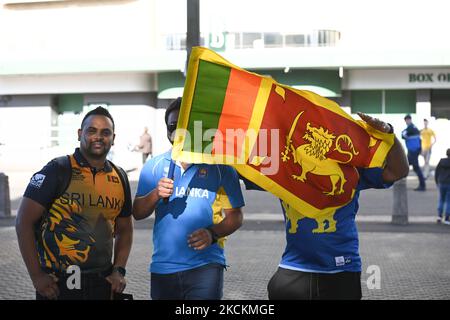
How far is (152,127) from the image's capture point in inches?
1173

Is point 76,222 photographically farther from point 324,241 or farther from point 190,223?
point 324,241

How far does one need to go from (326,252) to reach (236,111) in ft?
3.10

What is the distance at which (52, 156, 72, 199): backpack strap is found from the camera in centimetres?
354

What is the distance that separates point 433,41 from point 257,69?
7.83 meters

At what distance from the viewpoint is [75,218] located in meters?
3.57

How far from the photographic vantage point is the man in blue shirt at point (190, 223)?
365 centimetres

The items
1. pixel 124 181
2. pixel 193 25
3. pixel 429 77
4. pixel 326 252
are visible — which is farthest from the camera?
pixel 429 77

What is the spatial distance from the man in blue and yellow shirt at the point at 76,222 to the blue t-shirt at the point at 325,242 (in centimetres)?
103

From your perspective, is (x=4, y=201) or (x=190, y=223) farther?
(x=4, y=201)

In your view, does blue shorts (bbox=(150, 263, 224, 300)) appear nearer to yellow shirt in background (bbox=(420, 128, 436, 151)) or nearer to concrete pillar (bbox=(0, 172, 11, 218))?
concrete pillar (bbox=(0, 172, 11, 218))

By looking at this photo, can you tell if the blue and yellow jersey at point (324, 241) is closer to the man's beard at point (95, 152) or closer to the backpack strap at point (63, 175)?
the man's beard at point (95, 152)

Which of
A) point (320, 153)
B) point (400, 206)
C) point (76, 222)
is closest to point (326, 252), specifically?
point (320, 153)

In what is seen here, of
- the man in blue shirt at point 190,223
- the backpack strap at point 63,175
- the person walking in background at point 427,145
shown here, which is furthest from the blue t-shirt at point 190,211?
the person walking in background at point 427,145
